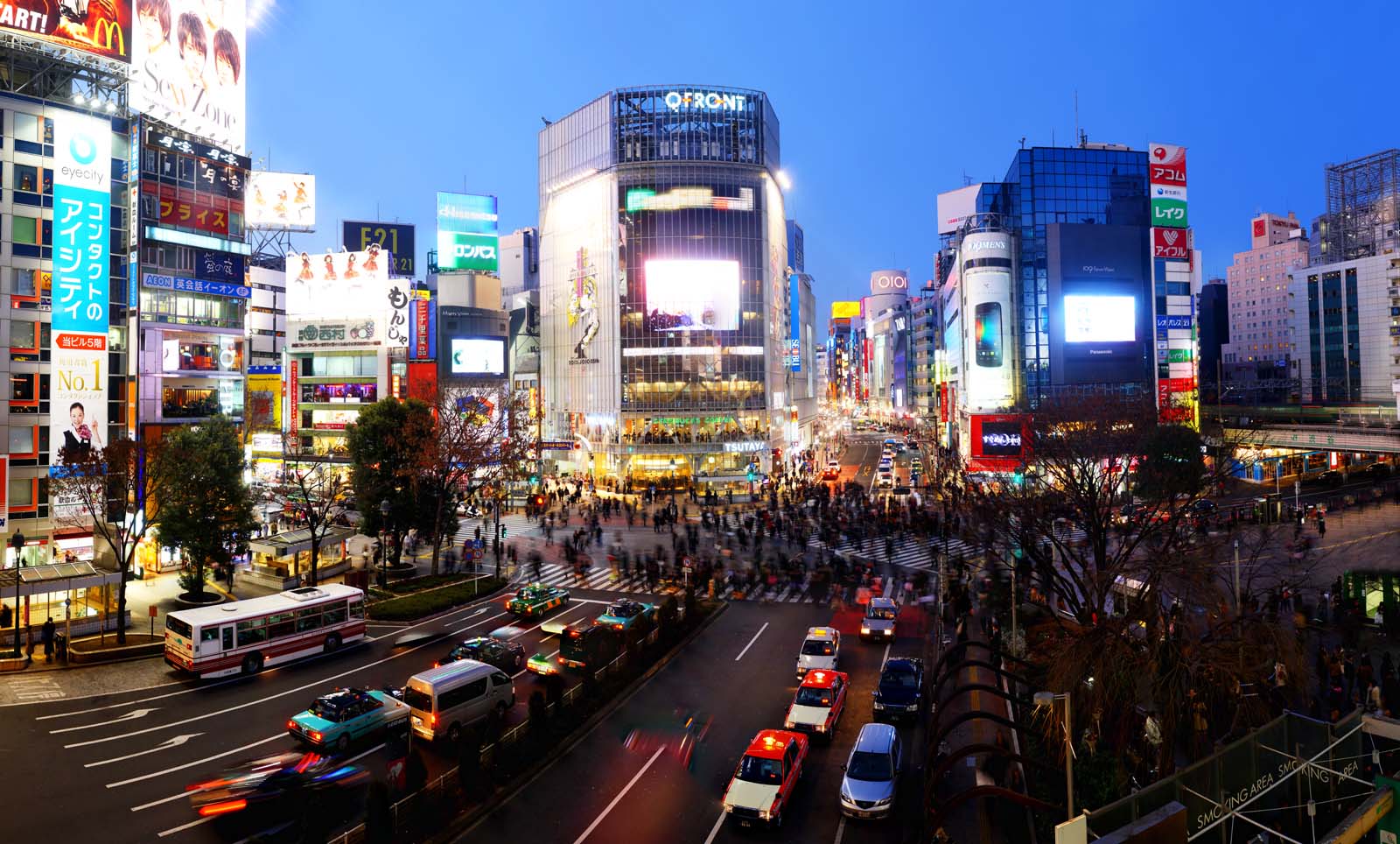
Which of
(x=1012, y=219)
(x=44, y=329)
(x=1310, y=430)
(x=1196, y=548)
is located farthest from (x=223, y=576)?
(x=1012, y=219)

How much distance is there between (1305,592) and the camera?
Answer: 2798 cm

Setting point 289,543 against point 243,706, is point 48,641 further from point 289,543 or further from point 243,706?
point 289,543

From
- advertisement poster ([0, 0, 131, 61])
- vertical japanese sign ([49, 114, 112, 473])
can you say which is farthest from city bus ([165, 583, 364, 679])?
advertisement poster ([0, 0, 131, 61])

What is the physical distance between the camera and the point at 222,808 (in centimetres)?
1327

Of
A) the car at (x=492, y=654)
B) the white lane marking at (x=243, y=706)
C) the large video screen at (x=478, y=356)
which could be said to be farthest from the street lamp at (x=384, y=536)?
the large video screen at (x=478, y=356)

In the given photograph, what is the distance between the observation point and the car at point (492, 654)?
21.1m

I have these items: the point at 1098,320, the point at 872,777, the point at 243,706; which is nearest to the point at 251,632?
the point at 243,706

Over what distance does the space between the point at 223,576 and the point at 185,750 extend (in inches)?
629

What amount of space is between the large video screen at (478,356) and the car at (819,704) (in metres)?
64.8

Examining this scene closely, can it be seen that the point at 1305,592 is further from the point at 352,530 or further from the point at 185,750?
the point at 352,530

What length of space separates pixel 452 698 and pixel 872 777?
30.3 ft

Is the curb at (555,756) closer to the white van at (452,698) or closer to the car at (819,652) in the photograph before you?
the white van at (452,698)

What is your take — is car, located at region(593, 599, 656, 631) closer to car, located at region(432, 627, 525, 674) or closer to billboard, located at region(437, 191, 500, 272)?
car, located at region(432, 627, 525, 674)

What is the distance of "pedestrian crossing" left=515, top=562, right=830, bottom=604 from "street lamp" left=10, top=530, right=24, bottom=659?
16386mm
